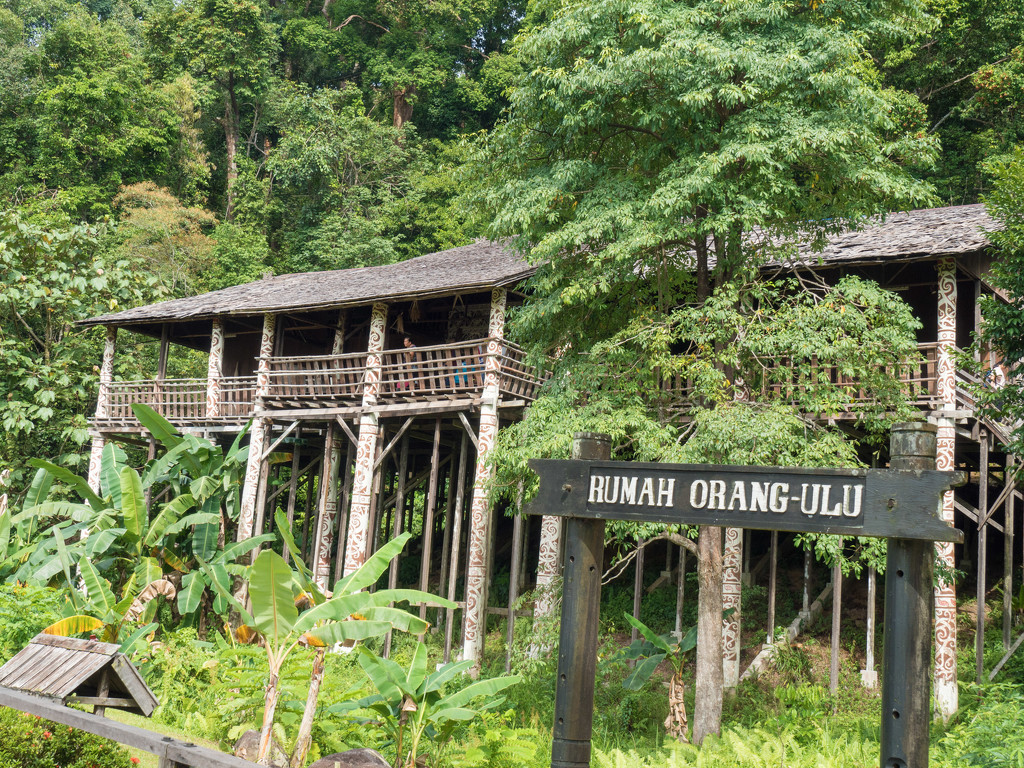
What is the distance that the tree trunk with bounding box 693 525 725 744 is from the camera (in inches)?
404

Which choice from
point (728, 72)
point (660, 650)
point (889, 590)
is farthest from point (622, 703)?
point (889, 590)

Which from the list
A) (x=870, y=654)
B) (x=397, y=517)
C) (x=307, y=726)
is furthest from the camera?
(x=397, y=517)

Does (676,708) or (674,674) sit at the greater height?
(674,674)

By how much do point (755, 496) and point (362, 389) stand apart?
1275 centimetres

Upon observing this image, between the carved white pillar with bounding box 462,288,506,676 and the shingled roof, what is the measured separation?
1336 mm

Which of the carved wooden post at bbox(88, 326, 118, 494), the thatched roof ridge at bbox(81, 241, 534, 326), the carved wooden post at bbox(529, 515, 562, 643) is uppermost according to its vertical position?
the thatched roof ridge at bbox(81, 241, 534, 326)

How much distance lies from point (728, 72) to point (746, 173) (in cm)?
117

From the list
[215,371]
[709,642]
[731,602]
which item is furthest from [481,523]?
[215,371]

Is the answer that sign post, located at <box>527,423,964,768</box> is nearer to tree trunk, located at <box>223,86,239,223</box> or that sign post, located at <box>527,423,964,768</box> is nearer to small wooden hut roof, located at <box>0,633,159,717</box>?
small wooden hut roof, located at <box>0,633,159,717</box>

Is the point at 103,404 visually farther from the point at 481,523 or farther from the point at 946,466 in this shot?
the point at 946,466

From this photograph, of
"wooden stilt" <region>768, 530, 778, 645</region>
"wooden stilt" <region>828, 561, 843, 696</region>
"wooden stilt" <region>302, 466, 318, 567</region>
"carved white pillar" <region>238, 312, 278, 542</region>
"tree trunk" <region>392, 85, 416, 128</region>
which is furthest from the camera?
"tree trunk" <region>392, 85, 416, 128</region>

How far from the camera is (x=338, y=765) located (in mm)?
6898

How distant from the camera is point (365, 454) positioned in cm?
1575

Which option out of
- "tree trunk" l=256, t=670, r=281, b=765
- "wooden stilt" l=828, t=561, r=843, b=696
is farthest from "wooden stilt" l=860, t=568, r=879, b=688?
"tree trunk" l=256, t=670, r=281, b=765
